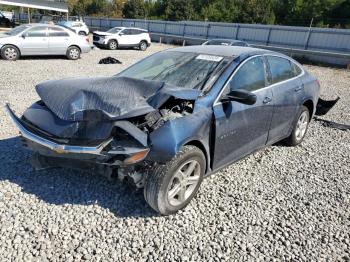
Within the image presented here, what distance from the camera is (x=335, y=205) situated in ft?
12.8

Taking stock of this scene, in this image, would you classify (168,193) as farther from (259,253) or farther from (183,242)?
(259,253)

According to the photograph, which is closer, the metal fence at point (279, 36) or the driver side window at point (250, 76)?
the driver side window at point (250, 76)

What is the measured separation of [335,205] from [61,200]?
125 inches

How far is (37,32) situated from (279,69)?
12.1 meters

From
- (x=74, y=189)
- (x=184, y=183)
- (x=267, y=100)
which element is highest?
(x=267, y=100)

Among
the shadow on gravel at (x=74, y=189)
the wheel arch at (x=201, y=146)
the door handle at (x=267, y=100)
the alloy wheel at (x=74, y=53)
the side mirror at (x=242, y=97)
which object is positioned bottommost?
the alloy wheel at (x=74, y=53)

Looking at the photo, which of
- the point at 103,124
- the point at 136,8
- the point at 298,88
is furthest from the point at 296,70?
the point at 136,8

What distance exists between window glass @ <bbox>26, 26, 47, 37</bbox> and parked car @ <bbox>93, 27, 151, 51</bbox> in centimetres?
707

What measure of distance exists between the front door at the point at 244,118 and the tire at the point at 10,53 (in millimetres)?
11924

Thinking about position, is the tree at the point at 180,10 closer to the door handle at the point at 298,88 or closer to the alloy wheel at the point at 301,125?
the alloy wheel at the point at 301,125

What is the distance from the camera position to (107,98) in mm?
3271

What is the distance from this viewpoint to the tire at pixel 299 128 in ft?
17.2

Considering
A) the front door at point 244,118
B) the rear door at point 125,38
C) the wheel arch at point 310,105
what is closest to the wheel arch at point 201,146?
the front door at point 244,118

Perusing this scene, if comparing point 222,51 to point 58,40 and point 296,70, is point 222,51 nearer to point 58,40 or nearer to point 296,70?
point 296,70
